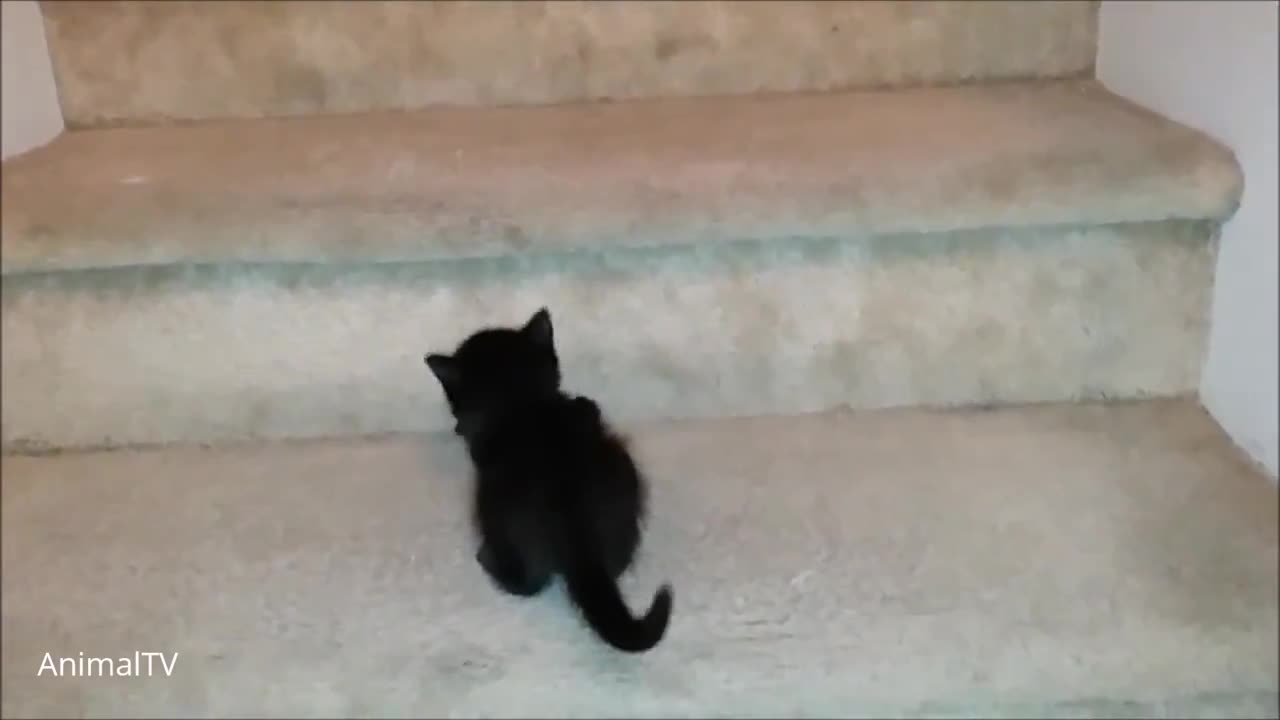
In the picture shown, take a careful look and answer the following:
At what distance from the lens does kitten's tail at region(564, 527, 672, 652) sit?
0.74 metres

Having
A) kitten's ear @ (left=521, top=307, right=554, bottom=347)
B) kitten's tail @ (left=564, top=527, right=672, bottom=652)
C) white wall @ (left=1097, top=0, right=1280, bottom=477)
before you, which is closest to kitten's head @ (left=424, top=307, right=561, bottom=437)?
kitten's ear @ (left=521, top=307, right=554, bottom=347)

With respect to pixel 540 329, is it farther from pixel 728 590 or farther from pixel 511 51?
pixel 511 51

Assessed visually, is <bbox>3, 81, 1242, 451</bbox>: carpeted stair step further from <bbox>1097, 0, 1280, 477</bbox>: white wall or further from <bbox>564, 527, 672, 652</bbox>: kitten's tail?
<bbox>564, 527, 672, 652</bbox>: kitten's tail

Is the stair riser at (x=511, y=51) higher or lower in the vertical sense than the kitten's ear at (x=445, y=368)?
higher

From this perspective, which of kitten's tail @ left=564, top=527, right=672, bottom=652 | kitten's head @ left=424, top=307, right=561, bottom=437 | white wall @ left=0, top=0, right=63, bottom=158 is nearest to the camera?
kitten's tail @ left=564, top=527, right=672, bottom=652

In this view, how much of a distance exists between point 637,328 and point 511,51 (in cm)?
41

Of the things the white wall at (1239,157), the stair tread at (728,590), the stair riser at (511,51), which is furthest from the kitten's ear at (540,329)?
the white wall at (1239,157)

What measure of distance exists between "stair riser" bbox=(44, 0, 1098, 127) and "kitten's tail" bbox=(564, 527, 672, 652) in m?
0.65

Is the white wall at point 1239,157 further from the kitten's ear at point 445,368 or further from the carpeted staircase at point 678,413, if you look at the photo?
the kitten's ear at point 445,368

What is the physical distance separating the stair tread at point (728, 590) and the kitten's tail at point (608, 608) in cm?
3

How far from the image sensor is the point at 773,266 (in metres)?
0.96

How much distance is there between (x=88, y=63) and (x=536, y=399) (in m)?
0.68

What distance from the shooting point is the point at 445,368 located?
87 cm

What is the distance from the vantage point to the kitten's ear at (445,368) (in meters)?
0.86
